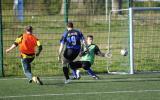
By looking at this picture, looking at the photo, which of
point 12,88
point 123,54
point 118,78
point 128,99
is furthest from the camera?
point 123,54

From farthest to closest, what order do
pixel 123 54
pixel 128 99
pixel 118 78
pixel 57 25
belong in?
1. pixel 57 25
2. pixel 123 54
3. pixel 118 78
4. pixel 128 99

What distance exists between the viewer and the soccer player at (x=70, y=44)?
15.4 meters

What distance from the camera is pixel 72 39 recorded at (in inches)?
610

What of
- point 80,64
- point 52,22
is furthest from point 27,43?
point 52,22

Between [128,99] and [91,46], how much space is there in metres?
5.10

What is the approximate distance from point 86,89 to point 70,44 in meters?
1.87

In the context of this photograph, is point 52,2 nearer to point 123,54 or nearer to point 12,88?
point 123,54

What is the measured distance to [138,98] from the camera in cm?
1247

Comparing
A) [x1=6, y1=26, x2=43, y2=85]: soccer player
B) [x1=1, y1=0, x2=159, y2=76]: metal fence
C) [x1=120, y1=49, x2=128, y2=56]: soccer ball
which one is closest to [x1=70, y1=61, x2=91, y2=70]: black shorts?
[x1=6, y1=26, x2=43, y2=85]: soccer player

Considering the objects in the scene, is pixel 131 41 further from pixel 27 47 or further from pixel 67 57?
pixel 27 47

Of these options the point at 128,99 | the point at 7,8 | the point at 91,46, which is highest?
the point at 7,8

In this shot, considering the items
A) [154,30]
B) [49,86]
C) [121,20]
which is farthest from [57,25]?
[49,86]

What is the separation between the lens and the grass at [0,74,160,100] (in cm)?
1278

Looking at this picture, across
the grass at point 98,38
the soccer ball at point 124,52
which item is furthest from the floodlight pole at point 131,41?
the grass at point 98,38
